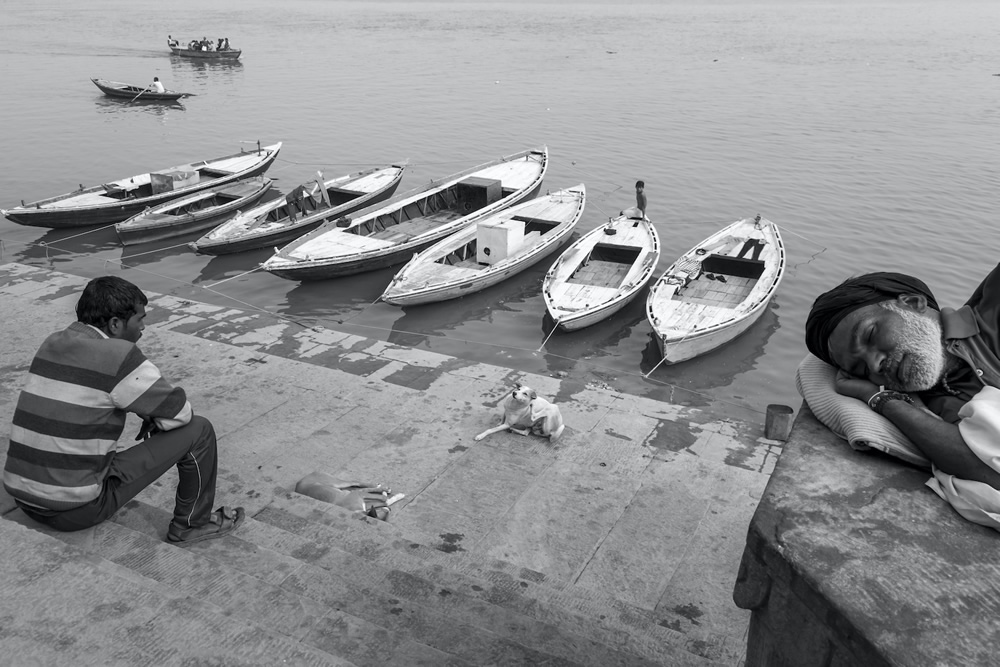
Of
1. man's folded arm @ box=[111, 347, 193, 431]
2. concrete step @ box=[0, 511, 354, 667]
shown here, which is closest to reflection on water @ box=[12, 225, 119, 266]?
man's folded arm @ box=[111, 347, 193, 431]

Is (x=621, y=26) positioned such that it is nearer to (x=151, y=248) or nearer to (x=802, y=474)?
(x=151, y=248)

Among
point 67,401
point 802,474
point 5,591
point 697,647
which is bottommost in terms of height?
point 697,647

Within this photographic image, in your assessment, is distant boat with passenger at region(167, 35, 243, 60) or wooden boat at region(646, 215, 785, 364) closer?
wooden boat at region(646, 215, 785, 364)

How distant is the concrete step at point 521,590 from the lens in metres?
3.99

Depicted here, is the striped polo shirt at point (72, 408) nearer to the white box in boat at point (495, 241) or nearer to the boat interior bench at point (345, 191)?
the white box in boat at point (495, 241)

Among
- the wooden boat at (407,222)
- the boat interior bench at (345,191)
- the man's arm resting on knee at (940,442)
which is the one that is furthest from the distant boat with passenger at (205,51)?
the man's arm resting on knee at (940,442)

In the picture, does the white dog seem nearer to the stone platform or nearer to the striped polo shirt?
the stone platform

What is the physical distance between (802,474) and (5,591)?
3598mm

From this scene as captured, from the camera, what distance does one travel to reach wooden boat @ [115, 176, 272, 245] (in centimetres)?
1784

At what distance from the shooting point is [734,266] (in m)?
14.8

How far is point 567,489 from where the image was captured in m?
6.98

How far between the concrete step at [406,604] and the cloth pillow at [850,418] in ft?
5.47

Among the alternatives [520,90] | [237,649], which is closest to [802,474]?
[237,649]

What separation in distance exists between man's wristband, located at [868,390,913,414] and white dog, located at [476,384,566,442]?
5.33 metres
